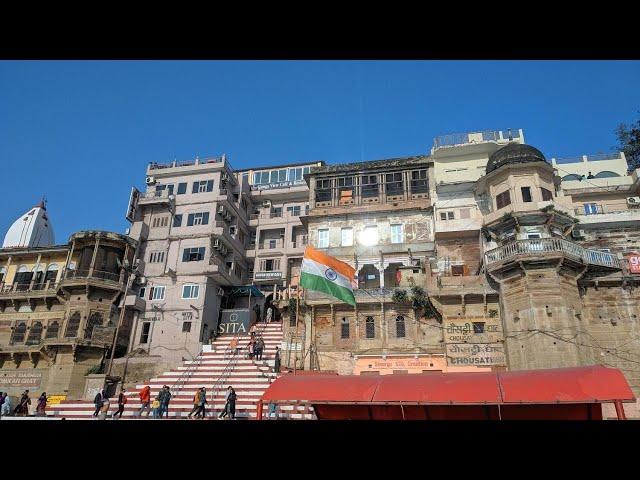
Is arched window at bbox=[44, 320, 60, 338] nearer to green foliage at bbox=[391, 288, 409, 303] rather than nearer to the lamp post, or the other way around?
the lamp post

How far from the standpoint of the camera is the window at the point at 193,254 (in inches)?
1568

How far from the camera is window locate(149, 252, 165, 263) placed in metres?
40.3

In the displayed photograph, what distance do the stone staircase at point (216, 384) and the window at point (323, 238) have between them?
25.6ft

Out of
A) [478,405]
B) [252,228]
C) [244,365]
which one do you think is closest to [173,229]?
[252,228]

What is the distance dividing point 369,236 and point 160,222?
760 inches

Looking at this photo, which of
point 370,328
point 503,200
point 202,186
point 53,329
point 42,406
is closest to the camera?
point 42,406

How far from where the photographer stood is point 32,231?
158 feet

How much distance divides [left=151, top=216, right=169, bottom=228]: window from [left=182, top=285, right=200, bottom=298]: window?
687 cm

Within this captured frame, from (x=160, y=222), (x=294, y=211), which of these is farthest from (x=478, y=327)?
(x=160, y=222)

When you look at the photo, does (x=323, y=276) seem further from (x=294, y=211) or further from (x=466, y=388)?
(x=294, y=211)

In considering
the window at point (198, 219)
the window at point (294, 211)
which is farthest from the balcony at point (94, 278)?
the window at point (294, 211)
